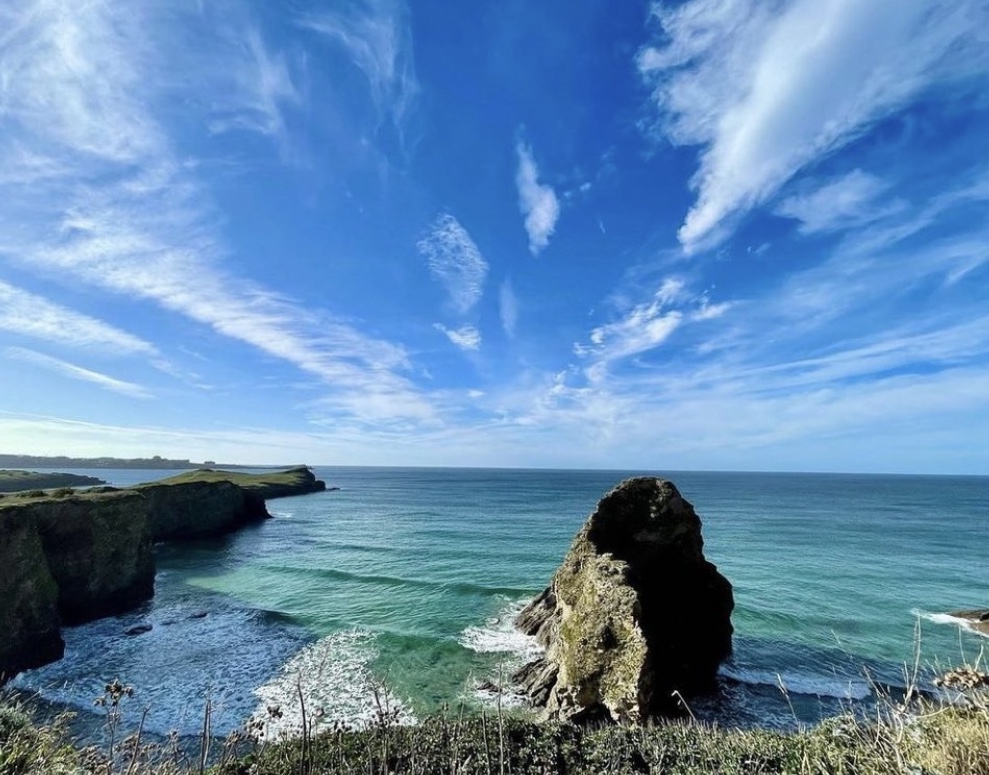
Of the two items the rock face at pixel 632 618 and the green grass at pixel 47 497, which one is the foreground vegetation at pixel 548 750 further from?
the green grass at pixel 47 497

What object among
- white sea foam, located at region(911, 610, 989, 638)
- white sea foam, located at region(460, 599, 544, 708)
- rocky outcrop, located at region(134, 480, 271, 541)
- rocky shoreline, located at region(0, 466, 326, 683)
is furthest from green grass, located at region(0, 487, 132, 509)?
white sea foam, located at region(911, 610, 989, 638)

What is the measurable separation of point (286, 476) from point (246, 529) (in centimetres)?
8711

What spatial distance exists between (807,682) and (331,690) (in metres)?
21.9

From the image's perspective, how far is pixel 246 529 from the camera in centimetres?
7081

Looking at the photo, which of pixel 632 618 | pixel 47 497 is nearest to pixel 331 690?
pixel 632 618

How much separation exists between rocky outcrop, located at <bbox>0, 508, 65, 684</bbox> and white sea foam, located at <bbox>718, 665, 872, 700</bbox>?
3462 centimetres

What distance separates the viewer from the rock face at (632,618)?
15.9m

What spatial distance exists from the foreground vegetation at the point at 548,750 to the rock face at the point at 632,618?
3719mm

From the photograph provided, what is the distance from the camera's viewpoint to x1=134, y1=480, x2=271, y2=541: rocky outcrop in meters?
60.0

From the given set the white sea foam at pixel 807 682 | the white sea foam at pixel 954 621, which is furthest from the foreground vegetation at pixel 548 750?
the white sea foam at pixel 954 621

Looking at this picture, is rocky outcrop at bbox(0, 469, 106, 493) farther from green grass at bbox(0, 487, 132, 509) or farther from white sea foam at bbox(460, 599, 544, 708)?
white sea foam at bbox(460, 599, 544, 708)

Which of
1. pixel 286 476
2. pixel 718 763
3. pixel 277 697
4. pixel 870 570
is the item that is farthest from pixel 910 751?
pixel 286 476

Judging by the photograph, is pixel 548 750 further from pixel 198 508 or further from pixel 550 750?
pixel 198 508

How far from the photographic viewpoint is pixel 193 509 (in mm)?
64562
